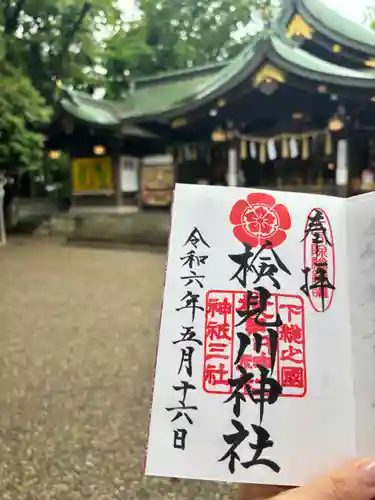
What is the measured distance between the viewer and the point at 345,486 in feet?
0.86

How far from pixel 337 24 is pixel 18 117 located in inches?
78.8

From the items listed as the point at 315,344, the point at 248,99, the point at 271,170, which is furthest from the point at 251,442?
the point at 271,170

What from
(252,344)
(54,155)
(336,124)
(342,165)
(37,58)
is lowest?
(252,344)

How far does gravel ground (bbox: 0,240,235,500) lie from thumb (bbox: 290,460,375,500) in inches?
21.2

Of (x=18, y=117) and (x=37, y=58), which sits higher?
(x=37, y=58)

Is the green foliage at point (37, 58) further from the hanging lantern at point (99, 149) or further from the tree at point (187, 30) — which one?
the hanging lantern at point (99, 149)

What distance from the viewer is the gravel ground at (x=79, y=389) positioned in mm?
782

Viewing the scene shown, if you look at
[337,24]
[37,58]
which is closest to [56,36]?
[37,58]

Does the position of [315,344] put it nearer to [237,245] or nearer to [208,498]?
[237,245]

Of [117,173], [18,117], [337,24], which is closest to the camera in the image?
[337,24]

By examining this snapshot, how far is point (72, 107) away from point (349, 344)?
3.67m

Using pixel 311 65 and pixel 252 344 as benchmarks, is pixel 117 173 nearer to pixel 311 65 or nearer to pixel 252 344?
pixel 311 65

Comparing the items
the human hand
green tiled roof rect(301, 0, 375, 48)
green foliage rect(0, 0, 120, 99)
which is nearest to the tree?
green foliage rect(0, 0, 120, 99)

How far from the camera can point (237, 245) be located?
314mm
